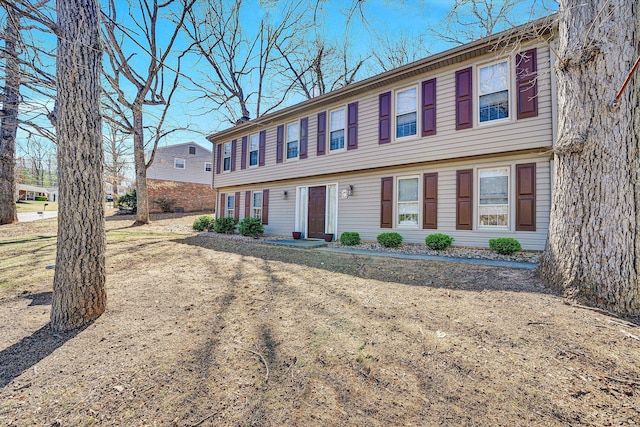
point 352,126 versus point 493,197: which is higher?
point 352,126

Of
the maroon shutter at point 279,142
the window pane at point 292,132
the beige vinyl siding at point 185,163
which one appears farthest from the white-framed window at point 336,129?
the beige vinyl siding at point 185,163

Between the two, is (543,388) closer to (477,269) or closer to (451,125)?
(477,269)

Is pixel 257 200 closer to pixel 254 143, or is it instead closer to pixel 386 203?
pixel 254 143

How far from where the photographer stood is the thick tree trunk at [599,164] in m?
3.00

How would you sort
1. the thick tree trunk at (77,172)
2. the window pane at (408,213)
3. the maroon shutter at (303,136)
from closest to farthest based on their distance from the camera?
the thick tree trunk at (77,172)
the window pane at (408,213)
the maroon shutter at (303,136)

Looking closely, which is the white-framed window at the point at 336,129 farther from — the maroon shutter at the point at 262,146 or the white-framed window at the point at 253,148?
the white-framed window at the point at 253,148

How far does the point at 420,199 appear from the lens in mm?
8211

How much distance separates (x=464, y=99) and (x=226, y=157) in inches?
423

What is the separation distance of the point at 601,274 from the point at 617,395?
1780mm

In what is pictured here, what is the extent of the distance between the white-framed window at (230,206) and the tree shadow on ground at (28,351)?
1136 cm

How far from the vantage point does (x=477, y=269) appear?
4973 mm

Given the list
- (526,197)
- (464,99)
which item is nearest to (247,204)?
(464,99)

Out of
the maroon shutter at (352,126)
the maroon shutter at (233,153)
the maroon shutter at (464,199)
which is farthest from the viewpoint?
the maroon shutter at (233,153)

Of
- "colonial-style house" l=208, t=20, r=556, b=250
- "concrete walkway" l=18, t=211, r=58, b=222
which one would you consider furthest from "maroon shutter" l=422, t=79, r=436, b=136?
"concrete walkway" l=18, t=211, r=58, b=222
